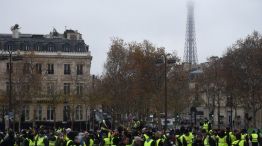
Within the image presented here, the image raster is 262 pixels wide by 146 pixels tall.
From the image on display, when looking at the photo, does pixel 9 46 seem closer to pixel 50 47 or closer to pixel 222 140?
pixel 50 47

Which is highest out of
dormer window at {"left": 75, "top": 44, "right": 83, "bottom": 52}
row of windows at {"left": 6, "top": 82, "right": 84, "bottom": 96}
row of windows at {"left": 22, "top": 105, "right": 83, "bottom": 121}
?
dormer window at {"left": 75, "top": 44, "right": 83, "bottom": 52}

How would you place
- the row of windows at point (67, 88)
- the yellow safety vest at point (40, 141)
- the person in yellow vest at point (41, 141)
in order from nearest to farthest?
the person in yellow vest at point (41, 141), the yellow safety vest at point (40, 141), the row of windows at point (67, 88)

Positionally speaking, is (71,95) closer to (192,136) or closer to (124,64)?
(124,64)

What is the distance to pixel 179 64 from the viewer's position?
2554 inches

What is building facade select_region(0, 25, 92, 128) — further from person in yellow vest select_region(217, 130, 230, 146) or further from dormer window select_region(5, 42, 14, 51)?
person in yellow vest select_region(217, 130, 230, 146)

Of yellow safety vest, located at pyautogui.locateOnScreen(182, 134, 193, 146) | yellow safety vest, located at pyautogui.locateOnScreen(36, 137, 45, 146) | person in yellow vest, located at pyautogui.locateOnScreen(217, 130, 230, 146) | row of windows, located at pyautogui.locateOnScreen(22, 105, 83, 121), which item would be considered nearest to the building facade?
row of windows, located at pyautogui.locateOnScreen(22, 105, 83, 121)

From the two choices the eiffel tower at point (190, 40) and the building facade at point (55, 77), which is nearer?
the building facade at point (55, 77)

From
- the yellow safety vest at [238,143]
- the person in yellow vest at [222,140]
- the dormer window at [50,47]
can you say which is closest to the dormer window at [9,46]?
the dormer window at [50,47]

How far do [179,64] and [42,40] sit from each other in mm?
16965

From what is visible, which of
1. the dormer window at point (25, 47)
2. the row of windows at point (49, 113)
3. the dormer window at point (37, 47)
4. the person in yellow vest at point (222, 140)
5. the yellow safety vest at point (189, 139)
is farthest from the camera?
the dormer window at point (37, 47)

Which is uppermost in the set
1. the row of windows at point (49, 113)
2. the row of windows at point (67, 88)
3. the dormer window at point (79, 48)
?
the dormer window at point (79, 48)

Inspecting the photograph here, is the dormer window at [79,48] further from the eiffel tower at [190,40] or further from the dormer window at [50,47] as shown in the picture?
the eiffel tower at [190,40]

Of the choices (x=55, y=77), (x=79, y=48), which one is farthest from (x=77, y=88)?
(x=79, y=48)

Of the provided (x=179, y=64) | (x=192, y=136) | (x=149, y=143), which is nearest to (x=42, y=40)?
(x=179, y=64)
